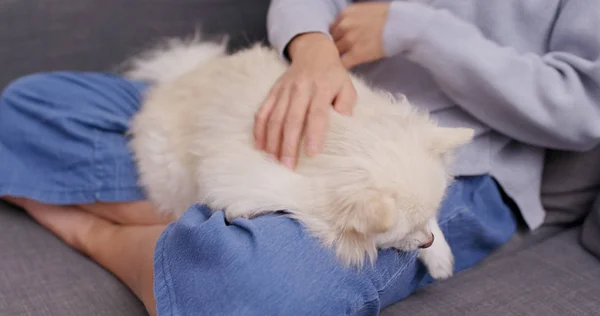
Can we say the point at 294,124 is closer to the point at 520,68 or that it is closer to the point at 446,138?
the point at 446,138

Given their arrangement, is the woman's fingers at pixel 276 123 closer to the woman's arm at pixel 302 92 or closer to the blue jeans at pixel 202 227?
the woman's arm at pixel 302 92

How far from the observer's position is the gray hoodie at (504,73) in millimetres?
908

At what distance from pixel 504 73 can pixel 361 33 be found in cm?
27

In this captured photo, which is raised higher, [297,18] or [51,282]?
[297,18]

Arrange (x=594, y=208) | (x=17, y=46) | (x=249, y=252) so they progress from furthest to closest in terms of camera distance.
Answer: (x=17, y=46)
(x=594, y=208)
(x=249, y=252)

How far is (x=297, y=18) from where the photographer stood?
1090mm

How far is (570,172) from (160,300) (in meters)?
0.82

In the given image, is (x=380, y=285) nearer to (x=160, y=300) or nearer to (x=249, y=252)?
(x=249, y=252)

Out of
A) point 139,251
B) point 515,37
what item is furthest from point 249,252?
point 515,37

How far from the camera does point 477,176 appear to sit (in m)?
1.02

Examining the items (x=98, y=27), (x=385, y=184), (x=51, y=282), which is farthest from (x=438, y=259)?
(x=98, y=27)

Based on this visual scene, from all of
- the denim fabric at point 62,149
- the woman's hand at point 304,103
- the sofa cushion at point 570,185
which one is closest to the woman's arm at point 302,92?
the woman's hand at point 304,103

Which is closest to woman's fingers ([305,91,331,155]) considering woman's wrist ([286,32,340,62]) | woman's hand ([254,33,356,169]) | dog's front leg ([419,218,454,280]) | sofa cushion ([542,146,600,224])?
woman's hand ([254,33,356,169])

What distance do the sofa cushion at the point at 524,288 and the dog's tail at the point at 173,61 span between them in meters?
0.69
